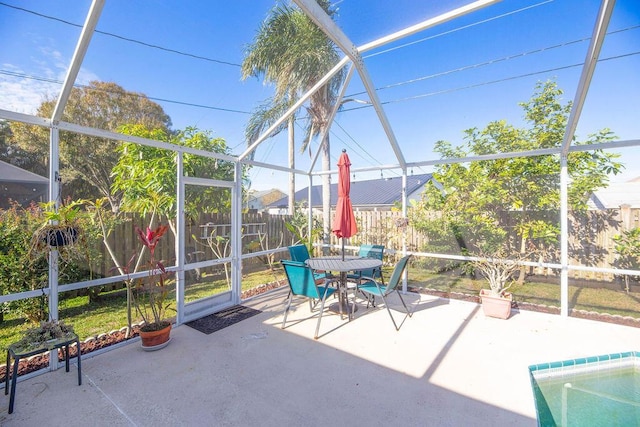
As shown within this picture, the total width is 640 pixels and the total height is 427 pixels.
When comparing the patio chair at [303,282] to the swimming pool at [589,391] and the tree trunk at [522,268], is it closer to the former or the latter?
the swimming pool at [589,391]

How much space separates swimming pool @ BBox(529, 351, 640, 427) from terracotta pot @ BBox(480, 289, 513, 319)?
1822 millimetres

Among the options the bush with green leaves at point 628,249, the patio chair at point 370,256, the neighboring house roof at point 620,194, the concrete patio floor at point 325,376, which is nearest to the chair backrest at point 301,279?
the concrete patio floor at point 325,376

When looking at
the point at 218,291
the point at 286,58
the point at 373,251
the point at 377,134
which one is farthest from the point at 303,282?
the point at 286,58

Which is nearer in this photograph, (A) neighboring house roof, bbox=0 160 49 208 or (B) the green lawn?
(A) neighboring house roof, bbox=0 160 49 208

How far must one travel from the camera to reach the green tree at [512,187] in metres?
6.15

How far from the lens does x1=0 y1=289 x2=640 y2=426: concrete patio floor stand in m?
2.50

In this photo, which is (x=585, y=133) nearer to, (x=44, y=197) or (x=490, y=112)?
(x=490, y=112)

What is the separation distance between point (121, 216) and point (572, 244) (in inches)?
376

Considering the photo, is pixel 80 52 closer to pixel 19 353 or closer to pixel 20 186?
pixel 20 186

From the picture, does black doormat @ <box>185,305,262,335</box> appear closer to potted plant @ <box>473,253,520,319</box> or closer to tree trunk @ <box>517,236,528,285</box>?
potted plant @ <box>473,253,520,319</box>

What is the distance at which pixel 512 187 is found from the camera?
21.6 feet

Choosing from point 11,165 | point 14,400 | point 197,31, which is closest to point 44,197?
point 11,165

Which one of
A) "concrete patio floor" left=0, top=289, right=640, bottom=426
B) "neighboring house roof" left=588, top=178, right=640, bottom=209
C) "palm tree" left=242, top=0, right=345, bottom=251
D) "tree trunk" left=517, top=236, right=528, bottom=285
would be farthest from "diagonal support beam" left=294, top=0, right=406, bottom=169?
"neighboring house roof" left=588, top=178, right=640, bottom=209

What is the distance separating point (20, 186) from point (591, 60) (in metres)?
7.09
